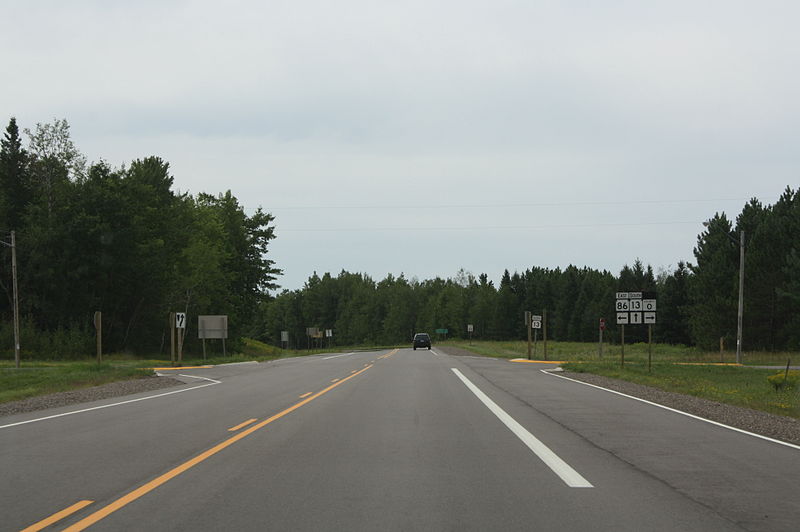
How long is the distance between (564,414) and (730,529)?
29.8 feet

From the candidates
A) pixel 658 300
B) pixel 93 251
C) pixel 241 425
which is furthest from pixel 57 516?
pixel 658 300

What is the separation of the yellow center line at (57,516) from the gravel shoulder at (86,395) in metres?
10.7

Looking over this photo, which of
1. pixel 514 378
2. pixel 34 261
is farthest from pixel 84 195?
pixel 514 378

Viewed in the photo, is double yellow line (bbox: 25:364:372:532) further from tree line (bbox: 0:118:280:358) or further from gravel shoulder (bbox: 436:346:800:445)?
tree line (bbox: 0:118:280:358)

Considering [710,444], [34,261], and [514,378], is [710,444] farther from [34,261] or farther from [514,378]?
[34,261]

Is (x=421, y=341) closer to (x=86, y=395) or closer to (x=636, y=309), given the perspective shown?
(x=636, y=309)

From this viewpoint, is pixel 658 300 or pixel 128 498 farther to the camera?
pixel 658 300

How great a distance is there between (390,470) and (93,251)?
5454cm

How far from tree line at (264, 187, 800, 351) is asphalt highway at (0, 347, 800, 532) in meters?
27.5

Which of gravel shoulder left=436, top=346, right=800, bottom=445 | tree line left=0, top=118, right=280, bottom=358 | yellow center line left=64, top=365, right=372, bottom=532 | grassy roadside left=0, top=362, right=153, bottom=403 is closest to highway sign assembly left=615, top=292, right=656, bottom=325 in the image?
gravel shoulder left=436, top=346, right=800, bottom=445

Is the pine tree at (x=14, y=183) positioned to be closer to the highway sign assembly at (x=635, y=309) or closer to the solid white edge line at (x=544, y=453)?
the highway sign assembly at (x=635, y=309)

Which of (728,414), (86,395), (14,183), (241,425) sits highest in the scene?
(14,183)

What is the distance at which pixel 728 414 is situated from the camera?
15.7m

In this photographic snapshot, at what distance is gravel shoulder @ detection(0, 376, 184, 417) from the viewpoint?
1780cm
